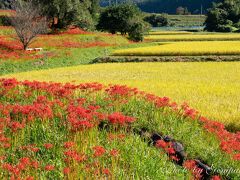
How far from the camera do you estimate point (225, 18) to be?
11944 cm

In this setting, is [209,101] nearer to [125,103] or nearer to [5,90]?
[125,103]

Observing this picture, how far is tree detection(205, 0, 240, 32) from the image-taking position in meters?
113

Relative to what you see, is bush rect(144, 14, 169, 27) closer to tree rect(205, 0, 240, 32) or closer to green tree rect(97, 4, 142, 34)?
tree rect(205, 0, 240, 32)

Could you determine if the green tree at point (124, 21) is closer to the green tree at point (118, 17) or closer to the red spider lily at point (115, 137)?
the green tree at point (118, 17)

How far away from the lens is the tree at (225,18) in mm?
112688

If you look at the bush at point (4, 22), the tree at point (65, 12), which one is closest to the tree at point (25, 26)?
the tree at point (65, 12)

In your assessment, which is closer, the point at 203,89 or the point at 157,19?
the point at 203,89

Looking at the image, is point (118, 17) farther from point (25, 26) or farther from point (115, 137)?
point (115, 137)

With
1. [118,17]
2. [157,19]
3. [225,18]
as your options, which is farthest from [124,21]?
[157,19]

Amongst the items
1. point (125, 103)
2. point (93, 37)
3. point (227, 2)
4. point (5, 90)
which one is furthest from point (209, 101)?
point (227, 2)

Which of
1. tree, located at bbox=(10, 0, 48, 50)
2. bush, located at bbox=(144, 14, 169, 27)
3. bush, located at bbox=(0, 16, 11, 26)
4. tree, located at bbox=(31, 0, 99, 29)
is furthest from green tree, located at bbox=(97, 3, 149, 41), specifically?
bush, located at bbox=(144, 14, 169, 27)

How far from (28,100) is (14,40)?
36.0 m

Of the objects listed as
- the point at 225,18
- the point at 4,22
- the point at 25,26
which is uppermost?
the point at 4,22

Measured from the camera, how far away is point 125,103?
10.9m
